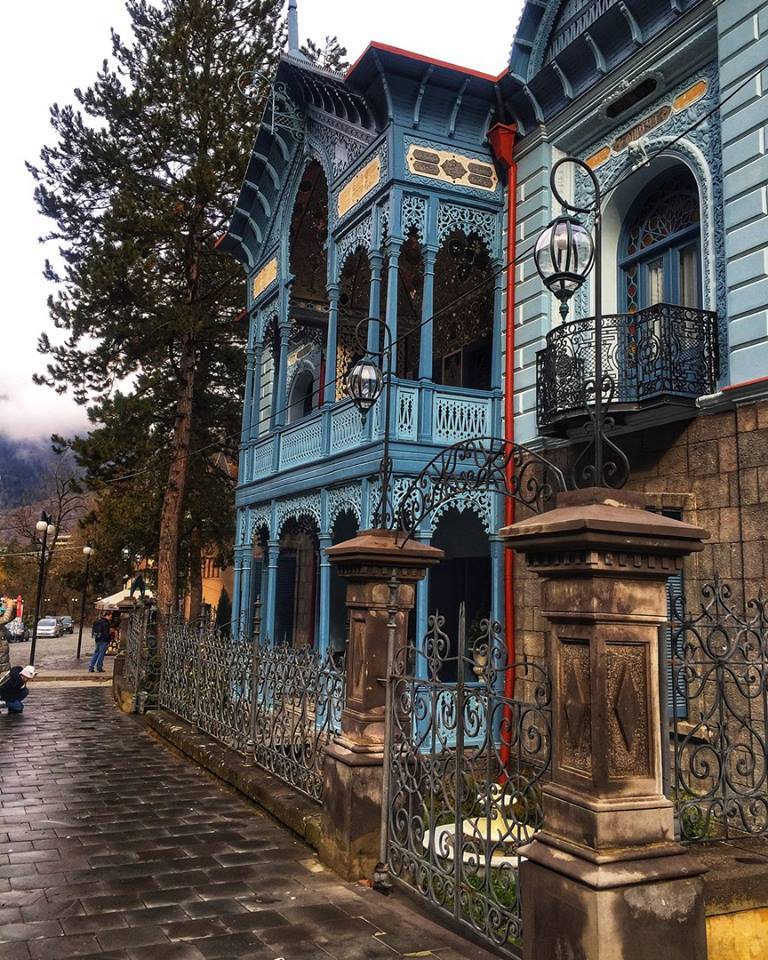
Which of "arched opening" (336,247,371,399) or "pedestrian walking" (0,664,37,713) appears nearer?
"pedestrian walking" (0,664,37,713)

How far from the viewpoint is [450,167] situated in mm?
11859

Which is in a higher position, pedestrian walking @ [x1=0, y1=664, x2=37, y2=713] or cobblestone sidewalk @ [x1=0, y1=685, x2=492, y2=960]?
pedestrian walking @ [x1=0, y1=664, x2=37, y2=713]

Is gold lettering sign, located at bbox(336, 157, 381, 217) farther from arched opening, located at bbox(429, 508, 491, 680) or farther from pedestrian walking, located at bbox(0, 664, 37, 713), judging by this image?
pedestrian walking, located at bbox(0, 664, 37, 713)

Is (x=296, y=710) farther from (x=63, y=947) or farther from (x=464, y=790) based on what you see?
(x=63, y=947)

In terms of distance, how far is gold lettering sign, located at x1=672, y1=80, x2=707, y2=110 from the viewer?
358 inches

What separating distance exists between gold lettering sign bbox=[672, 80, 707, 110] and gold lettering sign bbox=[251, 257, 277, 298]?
8611mm

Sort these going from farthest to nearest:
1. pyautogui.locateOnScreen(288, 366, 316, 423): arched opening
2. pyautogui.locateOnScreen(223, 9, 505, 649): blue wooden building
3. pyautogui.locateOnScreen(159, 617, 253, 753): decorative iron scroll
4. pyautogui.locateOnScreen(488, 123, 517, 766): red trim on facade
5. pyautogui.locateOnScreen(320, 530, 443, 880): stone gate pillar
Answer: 1. pyautogui.locateOnScreen(288, 366, 316, 423): arched opening
2. pyautogui.locateOnScreen(223, 9, 505, 649): blue wooden building
3. pyautogui.locateOnScreen(488, 123, 517, 766): red trim on facade
4. pyautogui.locateOnScreen(159, 617, 253, 753): decorative iron scroll
5. pyautogui.locateOnScreen(320, 530, 443, 880): stone gate pillar

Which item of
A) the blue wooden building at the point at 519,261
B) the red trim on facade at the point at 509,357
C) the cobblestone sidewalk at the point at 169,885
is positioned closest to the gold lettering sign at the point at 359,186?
the blue wooden building at the point at 519,261

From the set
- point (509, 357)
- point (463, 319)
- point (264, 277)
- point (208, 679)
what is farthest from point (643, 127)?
point (264, 277)

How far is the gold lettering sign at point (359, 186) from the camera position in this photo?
12.2 m

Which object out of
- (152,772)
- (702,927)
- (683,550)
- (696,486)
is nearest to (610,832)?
(702,927)

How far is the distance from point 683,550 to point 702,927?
5.30 ft

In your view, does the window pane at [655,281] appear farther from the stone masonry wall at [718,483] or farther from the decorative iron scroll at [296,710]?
the decorative iron scroll at [296,710]

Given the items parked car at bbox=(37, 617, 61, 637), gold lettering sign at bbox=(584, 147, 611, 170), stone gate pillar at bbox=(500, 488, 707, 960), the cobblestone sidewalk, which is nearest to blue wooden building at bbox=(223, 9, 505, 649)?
gold lettering sign at bbox=(584, 147, 611, 170)
